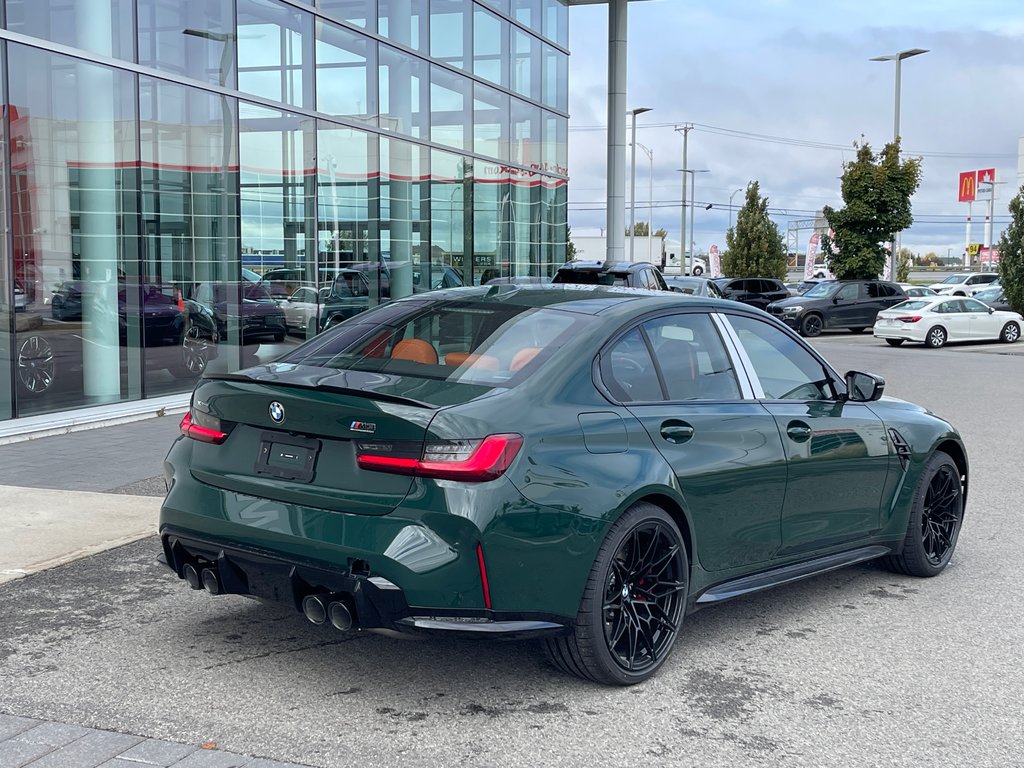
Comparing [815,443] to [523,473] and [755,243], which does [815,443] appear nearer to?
[523,473]

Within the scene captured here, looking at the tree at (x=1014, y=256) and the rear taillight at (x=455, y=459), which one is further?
the tree at (x=1014, y=256)

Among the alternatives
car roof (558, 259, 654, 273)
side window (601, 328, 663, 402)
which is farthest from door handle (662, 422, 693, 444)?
car roof (558, 259, 654, 273)

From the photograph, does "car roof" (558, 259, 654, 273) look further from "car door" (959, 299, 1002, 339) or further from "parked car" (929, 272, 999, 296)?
"parked car" (929, 272, 999, 296)

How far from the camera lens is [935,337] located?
97.0ft

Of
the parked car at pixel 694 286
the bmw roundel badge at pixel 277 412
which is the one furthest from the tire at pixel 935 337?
the bmw roundel badge at pixel 277 412

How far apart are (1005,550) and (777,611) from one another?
206 cm

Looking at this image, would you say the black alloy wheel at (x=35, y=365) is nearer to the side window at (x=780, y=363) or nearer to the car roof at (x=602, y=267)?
the side window at (x=780, y=363)

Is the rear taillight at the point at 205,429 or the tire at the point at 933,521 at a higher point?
the rear taillight at the point at 205,429

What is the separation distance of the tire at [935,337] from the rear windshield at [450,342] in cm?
2633

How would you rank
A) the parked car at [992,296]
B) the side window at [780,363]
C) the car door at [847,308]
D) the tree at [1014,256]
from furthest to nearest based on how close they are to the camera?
the parked car at [992,296]
the tree at [1014,256]
the car door at [847,308]
the side window at [780,363]

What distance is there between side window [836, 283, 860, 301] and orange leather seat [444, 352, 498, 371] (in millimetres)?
31292

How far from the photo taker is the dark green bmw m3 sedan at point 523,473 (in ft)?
13.3

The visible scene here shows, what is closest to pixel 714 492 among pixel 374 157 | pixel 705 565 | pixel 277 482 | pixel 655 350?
pixel 705 565

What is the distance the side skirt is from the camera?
496 cm
